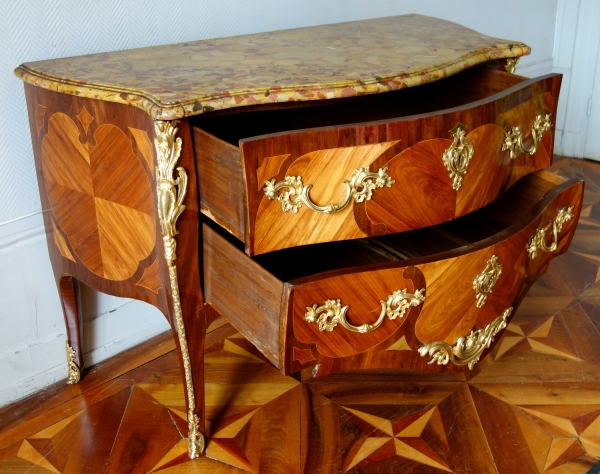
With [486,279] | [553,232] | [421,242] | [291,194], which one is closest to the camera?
[291,194]

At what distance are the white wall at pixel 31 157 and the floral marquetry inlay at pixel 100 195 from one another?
12cm

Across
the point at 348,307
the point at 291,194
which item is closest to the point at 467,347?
the point at 348,307

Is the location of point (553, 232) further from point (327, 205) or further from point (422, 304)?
point (327, 205)

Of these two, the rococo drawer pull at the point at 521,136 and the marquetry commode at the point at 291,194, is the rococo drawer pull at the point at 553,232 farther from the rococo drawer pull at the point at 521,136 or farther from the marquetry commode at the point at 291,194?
the rococo drawer pull at the point at 521,136

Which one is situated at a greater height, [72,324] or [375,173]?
[375,173]

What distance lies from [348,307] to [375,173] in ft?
0.57

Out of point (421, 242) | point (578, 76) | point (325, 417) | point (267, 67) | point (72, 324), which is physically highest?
point (267, 67)

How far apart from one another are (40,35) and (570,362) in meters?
1.12

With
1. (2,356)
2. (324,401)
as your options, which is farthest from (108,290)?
(324,401)

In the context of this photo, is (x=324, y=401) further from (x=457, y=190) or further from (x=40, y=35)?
(x=40, y=35)

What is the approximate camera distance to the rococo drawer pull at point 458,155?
0.90 metres

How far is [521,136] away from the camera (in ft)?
3.36

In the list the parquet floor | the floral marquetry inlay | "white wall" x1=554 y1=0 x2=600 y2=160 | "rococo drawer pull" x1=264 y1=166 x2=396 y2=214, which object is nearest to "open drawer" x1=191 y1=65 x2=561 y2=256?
"rococo drawer pull" x1=264 y1=166 x2=396 y2=214

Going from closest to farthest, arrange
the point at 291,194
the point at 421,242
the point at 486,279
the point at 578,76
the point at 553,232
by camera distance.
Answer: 1. the point at 291,194
2. the point at 486,279
3. the point at 553,232
4. the point at 421,242
5. the point at 578,76
